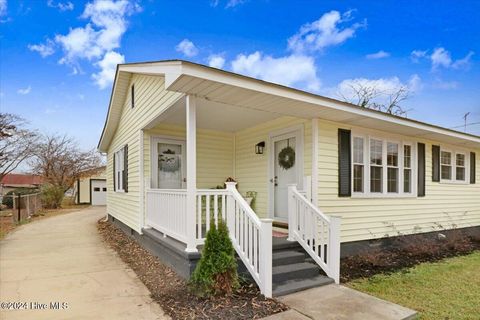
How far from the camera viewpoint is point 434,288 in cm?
441

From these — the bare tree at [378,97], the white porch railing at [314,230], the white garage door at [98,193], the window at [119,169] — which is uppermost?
the bare tree at [378,97]

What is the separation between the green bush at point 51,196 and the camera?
19.2m

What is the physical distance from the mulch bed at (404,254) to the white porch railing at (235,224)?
5.55ft

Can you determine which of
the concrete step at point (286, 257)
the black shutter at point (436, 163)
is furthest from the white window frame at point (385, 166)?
the concrete step at point (286, 257)

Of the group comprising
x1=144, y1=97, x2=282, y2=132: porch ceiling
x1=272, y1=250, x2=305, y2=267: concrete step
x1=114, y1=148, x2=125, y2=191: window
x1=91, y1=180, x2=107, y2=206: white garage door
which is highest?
x1=144, y1=97, x2=282, y2=132: porch ceiling

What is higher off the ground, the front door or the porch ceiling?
the porch ceiling

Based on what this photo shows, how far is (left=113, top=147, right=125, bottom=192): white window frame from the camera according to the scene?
9000 mm

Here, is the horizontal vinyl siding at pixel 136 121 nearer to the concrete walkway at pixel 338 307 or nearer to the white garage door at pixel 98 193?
the concrete walkway at pixel 338 307

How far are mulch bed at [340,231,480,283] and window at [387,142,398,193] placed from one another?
1253 mm

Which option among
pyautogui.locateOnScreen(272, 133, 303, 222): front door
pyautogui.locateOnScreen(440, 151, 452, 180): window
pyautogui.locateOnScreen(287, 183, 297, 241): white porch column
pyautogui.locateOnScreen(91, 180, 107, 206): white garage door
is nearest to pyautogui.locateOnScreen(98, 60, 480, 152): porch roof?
pyautogui.locateOnScreen(272, 133, 303, 222): front door

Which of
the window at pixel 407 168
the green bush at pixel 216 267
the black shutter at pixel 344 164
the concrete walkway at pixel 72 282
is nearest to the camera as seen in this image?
the concrete walkway at pixel 72 282

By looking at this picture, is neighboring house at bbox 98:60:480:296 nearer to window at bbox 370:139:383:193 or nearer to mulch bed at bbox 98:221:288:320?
window at bbox 370:139:383:193

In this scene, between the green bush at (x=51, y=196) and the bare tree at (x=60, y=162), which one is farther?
the bare tree at (x=60, y=162)

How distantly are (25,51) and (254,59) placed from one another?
31.5 feet
